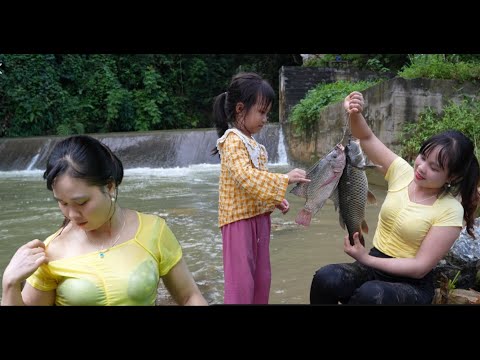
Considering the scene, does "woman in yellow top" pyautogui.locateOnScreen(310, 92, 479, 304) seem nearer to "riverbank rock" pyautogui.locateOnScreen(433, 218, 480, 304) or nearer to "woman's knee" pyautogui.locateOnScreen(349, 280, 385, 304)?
"woman's knee" pyautogui.locateOnScreen(349, 280, 385, 304)

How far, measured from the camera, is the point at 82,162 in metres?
1.72

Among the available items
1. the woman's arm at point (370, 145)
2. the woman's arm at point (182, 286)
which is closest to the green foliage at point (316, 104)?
the woman's arm at point (370, 145)

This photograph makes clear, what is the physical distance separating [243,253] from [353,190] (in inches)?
24.8

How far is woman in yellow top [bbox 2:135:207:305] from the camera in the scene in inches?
66.9

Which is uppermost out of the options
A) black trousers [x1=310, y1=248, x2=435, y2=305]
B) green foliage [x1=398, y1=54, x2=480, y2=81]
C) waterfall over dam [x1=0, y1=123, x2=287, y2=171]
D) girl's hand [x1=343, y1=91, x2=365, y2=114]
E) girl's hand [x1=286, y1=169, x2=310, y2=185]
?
green foliage [x1=398, y1=54, x2=480, y2=81]

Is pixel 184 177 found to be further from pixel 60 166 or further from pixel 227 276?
pixel 60 166

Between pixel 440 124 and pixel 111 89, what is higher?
pixel 440 124

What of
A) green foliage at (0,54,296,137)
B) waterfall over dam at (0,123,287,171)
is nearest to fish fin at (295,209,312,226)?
waterfall over dam at (0,123,287,171)

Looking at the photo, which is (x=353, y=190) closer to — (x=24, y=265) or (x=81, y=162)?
(x=81, y=162)

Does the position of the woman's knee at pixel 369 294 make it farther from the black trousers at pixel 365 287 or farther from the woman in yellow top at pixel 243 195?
the woman in yellow top at pixel 243 195

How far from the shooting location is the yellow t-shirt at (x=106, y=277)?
171cm

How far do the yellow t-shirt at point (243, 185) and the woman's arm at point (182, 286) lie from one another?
0.65 meters

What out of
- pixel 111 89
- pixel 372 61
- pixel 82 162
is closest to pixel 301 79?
pixel 372 61
